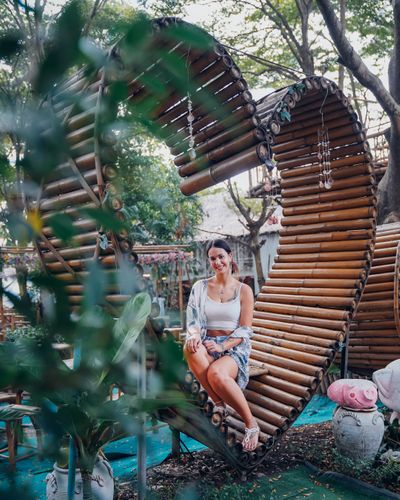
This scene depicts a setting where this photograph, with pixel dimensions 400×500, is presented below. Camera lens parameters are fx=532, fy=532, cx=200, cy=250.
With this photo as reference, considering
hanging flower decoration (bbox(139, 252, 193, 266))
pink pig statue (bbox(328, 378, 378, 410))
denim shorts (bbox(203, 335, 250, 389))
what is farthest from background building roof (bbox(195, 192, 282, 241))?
denim shorts (bbox(203, 335, 250, 389))

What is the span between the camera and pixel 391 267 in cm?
468

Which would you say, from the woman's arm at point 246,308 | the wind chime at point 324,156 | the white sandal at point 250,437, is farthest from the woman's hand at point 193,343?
the wind chime at point 324,156

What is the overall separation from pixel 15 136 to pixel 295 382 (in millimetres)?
3519

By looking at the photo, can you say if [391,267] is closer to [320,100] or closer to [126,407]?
[320,100]

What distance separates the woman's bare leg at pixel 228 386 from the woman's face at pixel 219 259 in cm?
59

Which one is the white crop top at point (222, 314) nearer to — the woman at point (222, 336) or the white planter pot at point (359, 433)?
the woman at point (222, 336)

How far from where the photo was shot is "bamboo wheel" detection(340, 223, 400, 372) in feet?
15.2

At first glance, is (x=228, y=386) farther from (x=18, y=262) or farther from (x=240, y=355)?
(x=18, y=262)

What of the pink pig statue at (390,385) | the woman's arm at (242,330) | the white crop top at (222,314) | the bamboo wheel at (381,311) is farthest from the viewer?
the bamboo wheel at (381,311)

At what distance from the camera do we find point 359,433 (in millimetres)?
3475

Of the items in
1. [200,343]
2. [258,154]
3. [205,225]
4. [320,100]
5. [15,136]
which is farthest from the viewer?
[205,225]

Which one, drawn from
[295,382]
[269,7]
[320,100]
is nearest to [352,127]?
[320,100]

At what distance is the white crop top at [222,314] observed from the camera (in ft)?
11.6

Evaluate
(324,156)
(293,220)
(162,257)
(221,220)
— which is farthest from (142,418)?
(221,220)
